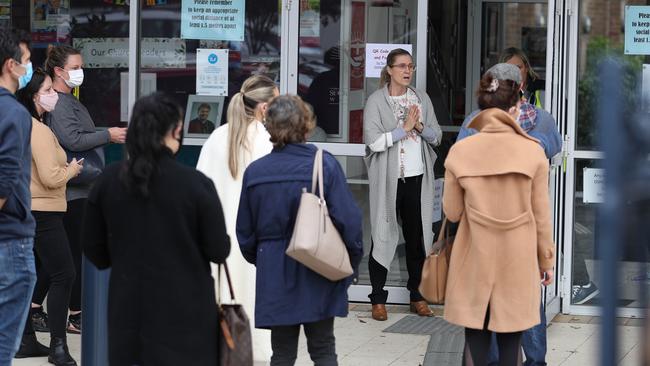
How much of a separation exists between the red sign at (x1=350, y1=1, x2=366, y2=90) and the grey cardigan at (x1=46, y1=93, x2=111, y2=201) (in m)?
2.09

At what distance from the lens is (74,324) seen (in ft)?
25.1

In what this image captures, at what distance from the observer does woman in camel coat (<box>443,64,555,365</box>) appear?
5.21 metres

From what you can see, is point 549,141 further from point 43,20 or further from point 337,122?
point 43,20

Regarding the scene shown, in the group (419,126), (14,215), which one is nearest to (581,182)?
(419,126)

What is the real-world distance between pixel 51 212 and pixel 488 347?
9.11 ft

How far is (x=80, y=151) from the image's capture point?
24.1 ft

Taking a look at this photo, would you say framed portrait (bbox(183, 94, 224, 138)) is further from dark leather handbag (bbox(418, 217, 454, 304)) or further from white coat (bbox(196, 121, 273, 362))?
dark leather handbag (bbox(418, 217, 454, 304))

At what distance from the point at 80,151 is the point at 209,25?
1835 mm

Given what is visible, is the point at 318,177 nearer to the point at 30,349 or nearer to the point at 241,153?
the point at 241,153

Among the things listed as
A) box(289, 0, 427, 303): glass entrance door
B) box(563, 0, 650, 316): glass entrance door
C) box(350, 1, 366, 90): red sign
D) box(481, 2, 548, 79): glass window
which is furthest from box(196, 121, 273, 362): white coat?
box(481, 2, 548, 79): glass window

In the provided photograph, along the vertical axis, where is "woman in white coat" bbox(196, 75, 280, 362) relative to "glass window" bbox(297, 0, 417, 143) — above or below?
below

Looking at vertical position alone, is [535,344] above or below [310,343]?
below

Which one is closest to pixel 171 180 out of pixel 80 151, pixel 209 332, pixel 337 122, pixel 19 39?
pixel 209 332

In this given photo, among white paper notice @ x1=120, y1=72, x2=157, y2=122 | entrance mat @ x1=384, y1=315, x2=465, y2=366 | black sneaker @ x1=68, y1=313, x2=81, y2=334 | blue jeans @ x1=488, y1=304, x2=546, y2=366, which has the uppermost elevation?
white paper notice @ x1=120, y1=72, x2=157, y2=122
